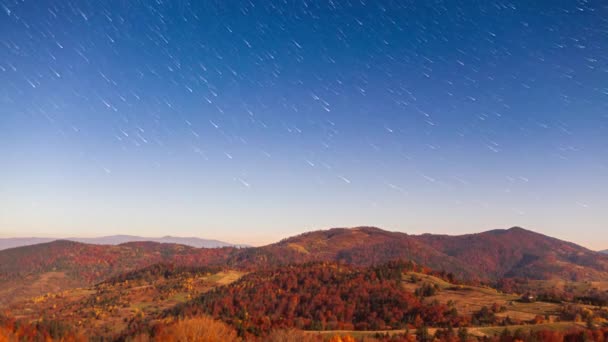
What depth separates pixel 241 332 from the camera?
6500 cm

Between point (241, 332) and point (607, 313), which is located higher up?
point (607, 313)

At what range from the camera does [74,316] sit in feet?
511

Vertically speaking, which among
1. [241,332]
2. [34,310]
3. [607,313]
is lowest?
[34,310]

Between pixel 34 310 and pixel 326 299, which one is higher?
pixel 326 299

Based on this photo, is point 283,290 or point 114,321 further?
point 283,290

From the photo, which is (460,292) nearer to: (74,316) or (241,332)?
(241,332)

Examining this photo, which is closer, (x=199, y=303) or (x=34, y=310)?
→ (x=199, y=303)

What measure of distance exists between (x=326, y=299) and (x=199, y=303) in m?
52.7

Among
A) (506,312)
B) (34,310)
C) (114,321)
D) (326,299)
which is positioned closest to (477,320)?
Answer: (506,312)

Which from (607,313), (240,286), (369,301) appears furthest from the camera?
(240,286)

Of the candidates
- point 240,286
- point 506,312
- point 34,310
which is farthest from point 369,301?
point 34,310

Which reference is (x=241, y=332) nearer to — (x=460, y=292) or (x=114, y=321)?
(x=460, y=292)

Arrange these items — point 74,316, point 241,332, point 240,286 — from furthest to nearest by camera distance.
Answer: point 240,286 < point 74,316 < point 241,332

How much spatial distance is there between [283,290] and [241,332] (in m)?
103
